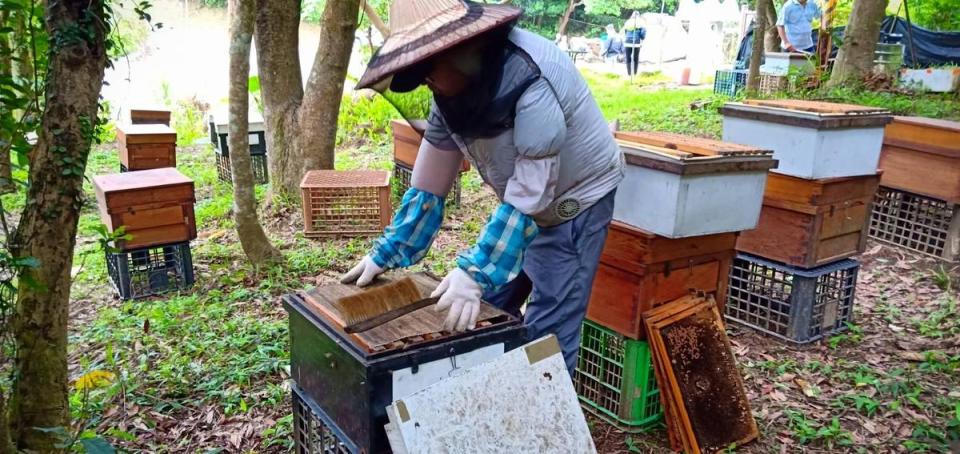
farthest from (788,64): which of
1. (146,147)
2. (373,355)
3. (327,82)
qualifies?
(373,355)

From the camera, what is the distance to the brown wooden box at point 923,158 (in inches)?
178

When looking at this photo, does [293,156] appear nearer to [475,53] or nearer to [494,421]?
[475,53]

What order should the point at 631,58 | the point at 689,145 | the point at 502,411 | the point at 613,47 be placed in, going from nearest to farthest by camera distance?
the point at 502,411
the point at 689,145
the point at 631,58
the point at 613,47

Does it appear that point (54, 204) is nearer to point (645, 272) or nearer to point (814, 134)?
point (645, 272)

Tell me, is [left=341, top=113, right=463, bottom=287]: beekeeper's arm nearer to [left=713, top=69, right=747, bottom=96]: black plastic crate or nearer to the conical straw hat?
the conical straw hat

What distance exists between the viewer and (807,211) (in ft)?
12.0

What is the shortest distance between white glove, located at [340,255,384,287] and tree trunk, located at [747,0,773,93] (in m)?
8.37

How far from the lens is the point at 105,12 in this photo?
2.25 m

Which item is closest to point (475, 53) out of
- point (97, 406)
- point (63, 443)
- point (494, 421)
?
point (494, 421)

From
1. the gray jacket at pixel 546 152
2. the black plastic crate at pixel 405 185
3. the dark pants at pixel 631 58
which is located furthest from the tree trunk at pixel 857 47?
the dark pants at pixel 631 58

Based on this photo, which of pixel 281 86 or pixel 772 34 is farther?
pixel 772 34

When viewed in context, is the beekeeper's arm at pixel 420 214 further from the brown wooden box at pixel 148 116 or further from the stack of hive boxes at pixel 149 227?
the brown wooden box at pixel 148 116

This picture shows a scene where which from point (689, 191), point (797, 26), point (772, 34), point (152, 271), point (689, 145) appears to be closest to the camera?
point (689, 191)

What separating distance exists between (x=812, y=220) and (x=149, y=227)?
419cm
